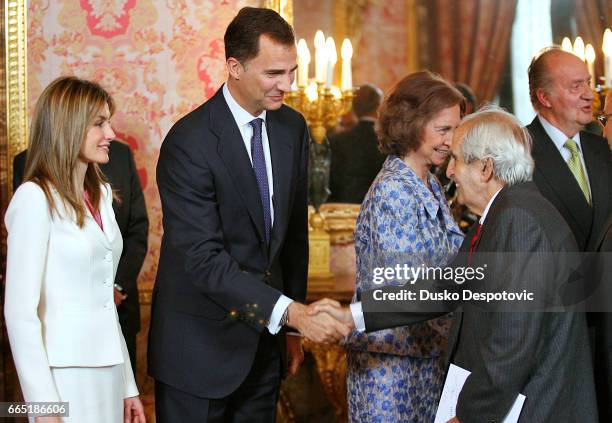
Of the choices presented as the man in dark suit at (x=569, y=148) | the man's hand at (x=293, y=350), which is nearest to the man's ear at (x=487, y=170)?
the man's hand at (x=293, y=350)

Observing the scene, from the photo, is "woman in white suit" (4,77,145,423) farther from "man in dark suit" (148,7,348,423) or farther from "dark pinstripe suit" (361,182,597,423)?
"dark pinstripe suit" (361,182,597,423)

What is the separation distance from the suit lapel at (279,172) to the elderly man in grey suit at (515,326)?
0.69 m

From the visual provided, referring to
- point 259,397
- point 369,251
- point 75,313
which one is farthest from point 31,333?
point 369,251

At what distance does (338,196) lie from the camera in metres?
4.88

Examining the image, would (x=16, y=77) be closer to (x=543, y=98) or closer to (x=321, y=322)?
(x=321, y=322)

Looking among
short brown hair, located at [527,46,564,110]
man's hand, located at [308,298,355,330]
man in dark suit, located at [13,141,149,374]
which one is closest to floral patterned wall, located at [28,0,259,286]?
man in dark suit, located at [13,141,149,374]

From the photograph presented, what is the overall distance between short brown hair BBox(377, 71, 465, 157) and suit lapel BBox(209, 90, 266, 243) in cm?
55

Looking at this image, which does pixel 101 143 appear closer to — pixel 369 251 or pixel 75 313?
pixel 75 313

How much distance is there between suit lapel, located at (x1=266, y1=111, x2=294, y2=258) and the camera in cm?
286

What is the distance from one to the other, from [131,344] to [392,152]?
2029 millimetres

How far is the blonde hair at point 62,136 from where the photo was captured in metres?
2.51

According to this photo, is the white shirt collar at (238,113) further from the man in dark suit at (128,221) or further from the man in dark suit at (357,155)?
the man in dark suit at (357,155)

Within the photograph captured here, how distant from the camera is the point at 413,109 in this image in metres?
3.06

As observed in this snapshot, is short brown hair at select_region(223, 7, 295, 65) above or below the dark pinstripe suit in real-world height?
above
